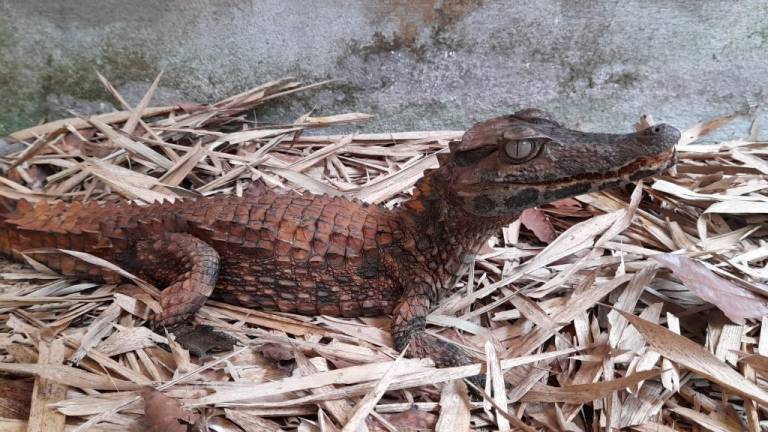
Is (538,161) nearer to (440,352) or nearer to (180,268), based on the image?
(440,352)

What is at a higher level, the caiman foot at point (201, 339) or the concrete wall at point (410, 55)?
the concrete wall at point (410, 55)

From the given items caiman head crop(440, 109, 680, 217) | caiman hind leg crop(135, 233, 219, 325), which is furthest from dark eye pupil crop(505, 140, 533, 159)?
caiman hind leg crop(135, 233, 219, 325)

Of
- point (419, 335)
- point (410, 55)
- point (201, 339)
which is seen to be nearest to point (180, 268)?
point (201, 339)

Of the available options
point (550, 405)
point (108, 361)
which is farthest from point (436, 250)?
point (108, 361)

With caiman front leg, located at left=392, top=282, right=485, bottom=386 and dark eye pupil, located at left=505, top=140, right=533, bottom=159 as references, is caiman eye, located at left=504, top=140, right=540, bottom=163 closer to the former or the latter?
dark eye pupil, located at left=505, top=140, right=533, bottom=159

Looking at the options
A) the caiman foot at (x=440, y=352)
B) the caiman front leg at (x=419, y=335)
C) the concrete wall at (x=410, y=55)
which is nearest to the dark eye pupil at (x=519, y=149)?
the caiman front leg at (x=419, y=335)

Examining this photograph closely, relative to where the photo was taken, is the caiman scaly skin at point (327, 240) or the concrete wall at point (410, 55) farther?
the concrete wall at point (410, 55)

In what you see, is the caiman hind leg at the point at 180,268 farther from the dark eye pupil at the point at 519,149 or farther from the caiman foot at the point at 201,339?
the dark eye pupil at the point at 519,149
